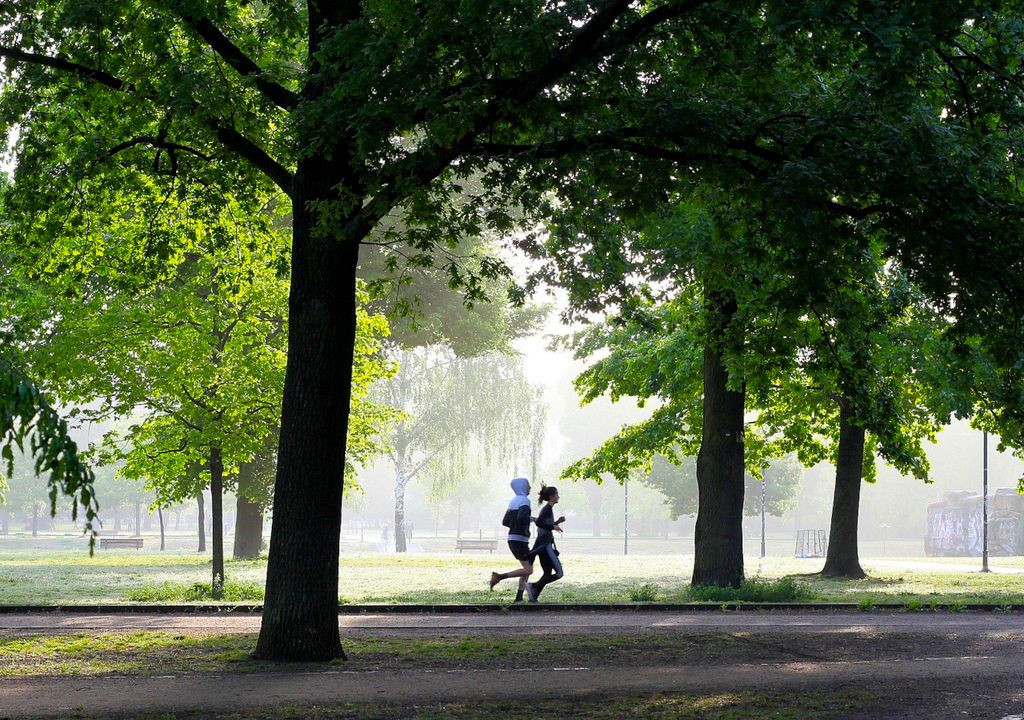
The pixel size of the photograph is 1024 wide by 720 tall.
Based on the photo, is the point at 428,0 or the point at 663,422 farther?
the point at 663,422

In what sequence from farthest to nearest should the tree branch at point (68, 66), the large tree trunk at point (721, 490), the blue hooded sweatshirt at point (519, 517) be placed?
the large tree trunk at point (721, 490) → the blue hooded sweatshirt at point (519, 517) → the tree branch at point (68, 66)

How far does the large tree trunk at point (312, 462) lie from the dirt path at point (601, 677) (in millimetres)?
562

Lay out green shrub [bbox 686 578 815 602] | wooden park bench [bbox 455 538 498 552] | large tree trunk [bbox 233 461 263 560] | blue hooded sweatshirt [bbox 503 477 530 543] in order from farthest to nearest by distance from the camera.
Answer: wooden park bench [bbox 455 538 498 552] → large tree trunk [bbox 233 461 263 560] → green shrub [bbox 686 578 815 602] → blue hooded sweatshirt [bbox 503 477 530 543]

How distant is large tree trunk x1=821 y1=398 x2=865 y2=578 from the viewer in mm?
26922

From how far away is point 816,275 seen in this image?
424 inches

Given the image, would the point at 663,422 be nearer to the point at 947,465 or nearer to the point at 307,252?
the point at 307,252

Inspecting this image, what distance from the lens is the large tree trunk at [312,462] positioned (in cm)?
1017

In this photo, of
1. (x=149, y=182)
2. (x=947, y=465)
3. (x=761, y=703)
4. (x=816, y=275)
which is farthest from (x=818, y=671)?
(x=947, y=465)

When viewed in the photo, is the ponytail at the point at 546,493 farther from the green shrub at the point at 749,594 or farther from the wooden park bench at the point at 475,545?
the wooden park bench at the point at 475,545

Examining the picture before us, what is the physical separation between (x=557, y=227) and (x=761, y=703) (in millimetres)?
6313

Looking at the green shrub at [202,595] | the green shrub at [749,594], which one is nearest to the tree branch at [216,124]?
the green shrub at [202,595]

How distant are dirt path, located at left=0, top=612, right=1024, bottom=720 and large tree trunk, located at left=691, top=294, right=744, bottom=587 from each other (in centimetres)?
519

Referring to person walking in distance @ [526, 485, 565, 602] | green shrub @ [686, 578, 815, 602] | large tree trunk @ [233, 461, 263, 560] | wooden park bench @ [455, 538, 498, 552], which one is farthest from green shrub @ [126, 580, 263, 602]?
wooden park bench @ [455, 538, 498, 552]

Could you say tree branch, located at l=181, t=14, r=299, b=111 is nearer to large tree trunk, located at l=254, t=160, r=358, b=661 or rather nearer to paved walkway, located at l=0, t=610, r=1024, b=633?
large tree trunk, located at l=254, t=160, r=358, b=661
